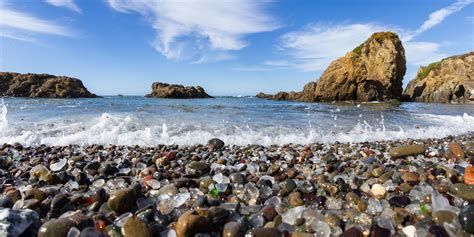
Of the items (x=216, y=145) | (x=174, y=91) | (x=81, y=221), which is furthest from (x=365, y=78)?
(x=81, y=221)

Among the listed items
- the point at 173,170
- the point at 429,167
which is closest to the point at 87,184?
the point at 173,170

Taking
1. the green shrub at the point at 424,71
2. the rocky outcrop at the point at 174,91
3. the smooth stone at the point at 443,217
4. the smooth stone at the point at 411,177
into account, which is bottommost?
the smooth stone at the point at 411,177

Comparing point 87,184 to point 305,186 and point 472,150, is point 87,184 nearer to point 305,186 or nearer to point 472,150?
point 305,186

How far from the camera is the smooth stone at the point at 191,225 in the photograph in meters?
2.15

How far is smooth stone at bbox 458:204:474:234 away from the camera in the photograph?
204 centimetres

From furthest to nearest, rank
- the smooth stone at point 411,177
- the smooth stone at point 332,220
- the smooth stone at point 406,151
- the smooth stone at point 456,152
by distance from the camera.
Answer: the smooth stone at point 406,151 < the smooth stone at point 456,152 < the smooth stone at point 411,177 < the smooth stone at point 332,220

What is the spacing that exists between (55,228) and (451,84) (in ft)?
207

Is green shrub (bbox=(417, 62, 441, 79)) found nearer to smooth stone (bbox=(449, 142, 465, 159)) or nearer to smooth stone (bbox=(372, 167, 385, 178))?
smooth stone (bbox=(449, 142, 465, 159))

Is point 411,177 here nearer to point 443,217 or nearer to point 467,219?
point 443,217

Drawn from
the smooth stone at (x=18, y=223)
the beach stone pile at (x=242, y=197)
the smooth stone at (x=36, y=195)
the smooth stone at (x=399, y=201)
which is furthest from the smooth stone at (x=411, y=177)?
the smooth stone at (x=36, y=195)

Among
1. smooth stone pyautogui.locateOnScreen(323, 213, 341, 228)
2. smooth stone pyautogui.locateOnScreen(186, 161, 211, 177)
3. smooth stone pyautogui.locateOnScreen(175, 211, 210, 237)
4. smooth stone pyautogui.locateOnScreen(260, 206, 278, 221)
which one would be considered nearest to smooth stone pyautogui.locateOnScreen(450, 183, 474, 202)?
smooth stone pyautogui.locateOnScreen(323, 213, 341, 228)

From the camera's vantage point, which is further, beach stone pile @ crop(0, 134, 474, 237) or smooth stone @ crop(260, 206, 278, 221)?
smooth stone @ crop(260, 206, 278, 221)

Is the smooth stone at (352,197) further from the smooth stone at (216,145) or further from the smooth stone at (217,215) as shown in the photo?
the smooth stone at (216,145)

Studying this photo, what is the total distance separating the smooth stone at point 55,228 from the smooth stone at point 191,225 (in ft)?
2.51
